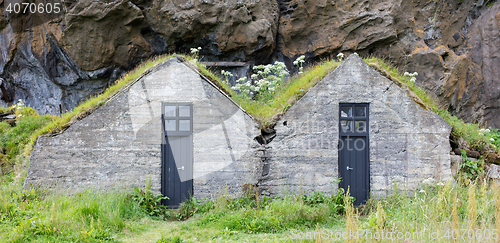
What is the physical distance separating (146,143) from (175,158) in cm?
78

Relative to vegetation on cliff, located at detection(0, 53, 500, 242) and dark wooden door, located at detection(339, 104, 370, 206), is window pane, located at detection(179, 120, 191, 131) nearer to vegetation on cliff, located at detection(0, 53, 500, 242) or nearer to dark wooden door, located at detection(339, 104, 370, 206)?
vegetation on cliff, located at detection(0, 53, 500, 242)

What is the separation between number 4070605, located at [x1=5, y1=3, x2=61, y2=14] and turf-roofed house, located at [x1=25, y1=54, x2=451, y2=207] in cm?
758

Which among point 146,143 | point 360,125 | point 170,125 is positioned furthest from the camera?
point 360,125

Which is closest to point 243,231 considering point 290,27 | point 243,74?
point 243,74

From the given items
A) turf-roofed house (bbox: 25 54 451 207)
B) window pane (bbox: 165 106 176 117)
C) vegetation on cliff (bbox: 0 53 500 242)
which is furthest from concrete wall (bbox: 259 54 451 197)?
window pane (bbox: 165 106 176 117)

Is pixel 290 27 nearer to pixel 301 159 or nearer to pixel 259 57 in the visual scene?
pixel 259 57

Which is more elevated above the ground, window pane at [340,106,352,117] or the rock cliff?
the rock cliff

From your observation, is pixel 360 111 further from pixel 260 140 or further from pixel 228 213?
pixel 228 213

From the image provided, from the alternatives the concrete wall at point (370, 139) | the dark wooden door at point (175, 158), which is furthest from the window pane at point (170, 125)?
the concrete wall at point (370, 139)

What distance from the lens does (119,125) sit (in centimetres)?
688

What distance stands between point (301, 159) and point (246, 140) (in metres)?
1.46

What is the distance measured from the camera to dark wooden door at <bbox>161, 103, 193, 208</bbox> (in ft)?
23.3

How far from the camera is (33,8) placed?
11773mm

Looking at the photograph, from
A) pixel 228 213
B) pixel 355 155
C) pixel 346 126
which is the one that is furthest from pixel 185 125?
pixel 355 155
